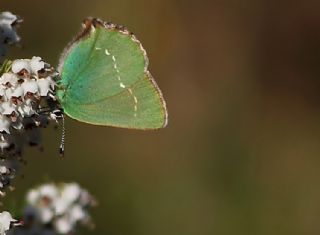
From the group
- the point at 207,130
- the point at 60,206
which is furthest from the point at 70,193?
the point at 207,130

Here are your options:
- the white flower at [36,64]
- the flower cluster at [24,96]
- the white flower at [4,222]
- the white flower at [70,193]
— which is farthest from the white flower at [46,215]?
the white flower at [36,64]

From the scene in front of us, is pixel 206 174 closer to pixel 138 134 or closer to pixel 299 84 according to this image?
pixel 138 134

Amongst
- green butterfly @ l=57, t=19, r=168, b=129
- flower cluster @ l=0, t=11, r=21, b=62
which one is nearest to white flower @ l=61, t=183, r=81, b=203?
green butterfly @ l=57, t=19, r=168, b=129

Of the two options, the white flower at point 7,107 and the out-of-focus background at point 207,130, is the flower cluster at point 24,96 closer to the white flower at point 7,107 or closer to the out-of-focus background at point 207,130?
the white flower at point 7,107

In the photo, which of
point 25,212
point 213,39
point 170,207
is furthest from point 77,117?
point 213,39

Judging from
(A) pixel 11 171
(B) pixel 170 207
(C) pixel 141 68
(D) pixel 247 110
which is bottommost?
(B) pixel 170 207

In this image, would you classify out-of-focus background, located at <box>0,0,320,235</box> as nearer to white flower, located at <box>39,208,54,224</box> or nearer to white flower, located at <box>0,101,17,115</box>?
white flower, located at <box>39,208,54,224</box>

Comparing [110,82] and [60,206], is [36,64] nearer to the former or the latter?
[110,82]
